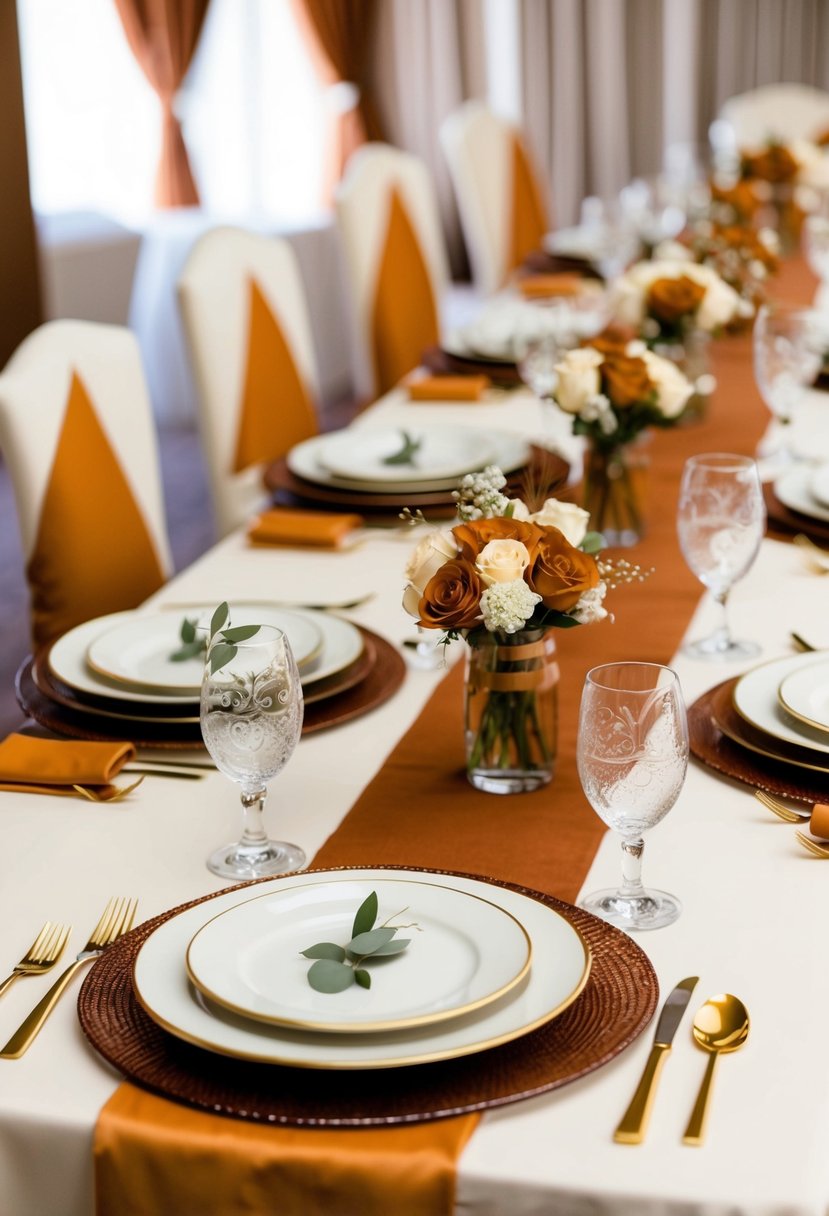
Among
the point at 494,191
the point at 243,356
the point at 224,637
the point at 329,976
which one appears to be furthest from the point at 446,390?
the point at 494,191

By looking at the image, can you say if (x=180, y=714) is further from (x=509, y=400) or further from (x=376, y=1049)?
(x=509, y=400)

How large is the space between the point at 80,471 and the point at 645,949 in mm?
1453

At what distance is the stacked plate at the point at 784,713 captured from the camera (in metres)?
1.42

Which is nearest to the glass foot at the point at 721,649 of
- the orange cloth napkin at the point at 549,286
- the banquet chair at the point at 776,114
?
the orange cloth napkin at the point at 549,286

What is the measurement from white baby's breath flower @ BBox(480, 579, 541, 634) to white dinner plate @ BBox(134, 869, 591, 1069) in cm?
28

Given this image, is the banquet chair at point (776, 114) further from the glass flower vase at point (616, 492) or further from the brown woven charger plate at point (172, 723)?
the brown woven charger plate at point (172, 723)

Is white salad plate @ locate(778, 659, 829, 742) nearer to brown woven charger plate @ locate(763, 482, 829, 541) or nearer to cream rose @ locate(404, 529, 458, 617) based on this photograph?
cream rose @ locate(404, 529, 458, 617)

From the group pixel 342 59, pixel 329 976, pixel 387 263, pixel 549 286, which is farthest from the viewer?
pixel 342 59

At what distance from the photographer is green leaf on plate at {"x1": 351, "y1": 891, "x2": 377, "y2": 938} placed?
1101mm

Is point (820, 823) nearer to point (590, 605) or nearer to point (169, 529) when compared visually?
point (590, 605)

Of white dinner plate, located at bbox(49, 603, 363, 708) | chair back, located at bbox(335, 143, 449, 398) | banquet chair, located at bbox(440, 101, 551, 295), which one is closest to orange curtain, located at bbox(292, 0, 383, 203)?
banquet chair, located at bbox(440, 101, 551, 295)

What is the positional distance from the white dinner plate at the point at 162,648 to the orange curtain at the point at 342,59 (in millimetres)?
6332

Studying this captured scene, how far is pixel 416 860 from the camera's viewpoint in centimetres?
133

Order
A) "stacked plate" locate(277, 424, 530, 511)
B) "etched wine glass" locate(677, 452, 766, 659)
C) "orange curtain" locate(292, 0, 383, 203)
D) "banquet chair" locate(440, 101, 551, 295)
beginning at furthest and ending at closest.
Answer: "orange curtain" locate(292, 0, 383, 203) → "banquet chair" locate(440, 101, 551, 295) → "stacked plate" locate(277, 424, 530, 511) → "etched wine glass" locate(677, 452, 766, 659)
